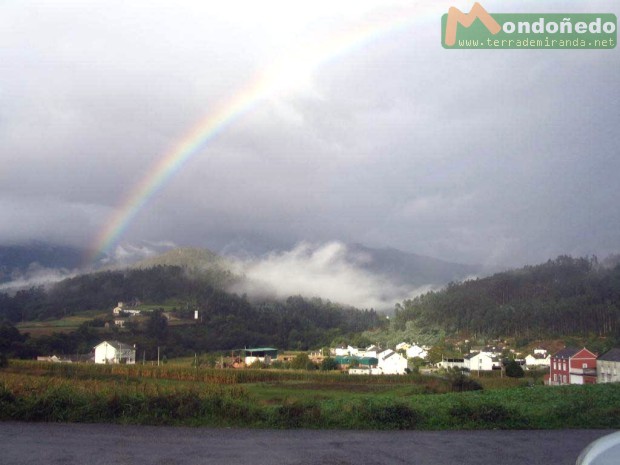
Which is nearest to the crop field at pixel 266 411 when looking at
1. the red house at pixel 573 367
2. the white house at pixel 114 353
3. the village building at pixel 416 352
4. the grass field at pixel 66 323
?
the red house at pixel 573 367

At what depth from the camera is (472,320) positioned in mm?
113000

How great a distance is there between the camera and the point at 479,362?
6425 centimetres

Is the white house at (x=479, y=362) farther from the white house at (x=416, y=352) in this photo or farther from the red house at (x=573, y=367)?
the red house at (x=573, y=367)

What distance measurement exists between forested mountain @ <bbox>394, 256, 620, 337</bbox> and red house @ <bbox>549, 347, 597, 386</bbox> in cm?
4206

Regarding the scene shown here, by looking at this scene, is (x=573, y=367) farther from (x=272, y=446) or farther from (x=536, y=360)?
(x=272, y=446)

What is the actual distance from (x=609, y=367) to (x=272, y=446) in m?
34.5

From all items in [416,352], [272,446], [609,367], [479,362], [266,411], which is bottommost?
[479,362]

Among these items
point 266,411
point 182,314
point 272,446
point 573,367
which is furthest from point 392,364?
point 272,446

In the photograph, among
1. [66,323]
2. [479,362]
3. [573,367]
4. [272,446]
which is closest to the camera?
[272,446]

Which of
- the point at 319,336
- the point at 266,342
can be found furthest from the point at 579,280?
the point at 266,342

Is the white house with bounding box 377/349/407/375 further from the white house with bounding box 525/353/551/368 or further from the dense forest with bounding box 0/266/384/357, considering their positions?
the dense forest with bounding box 0/266/384/357

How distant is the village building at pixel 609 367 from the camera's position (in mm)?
34906

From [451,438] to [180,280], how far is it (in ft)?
403

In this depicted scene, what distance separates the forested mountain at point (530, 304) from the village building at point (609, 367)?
154 ft
